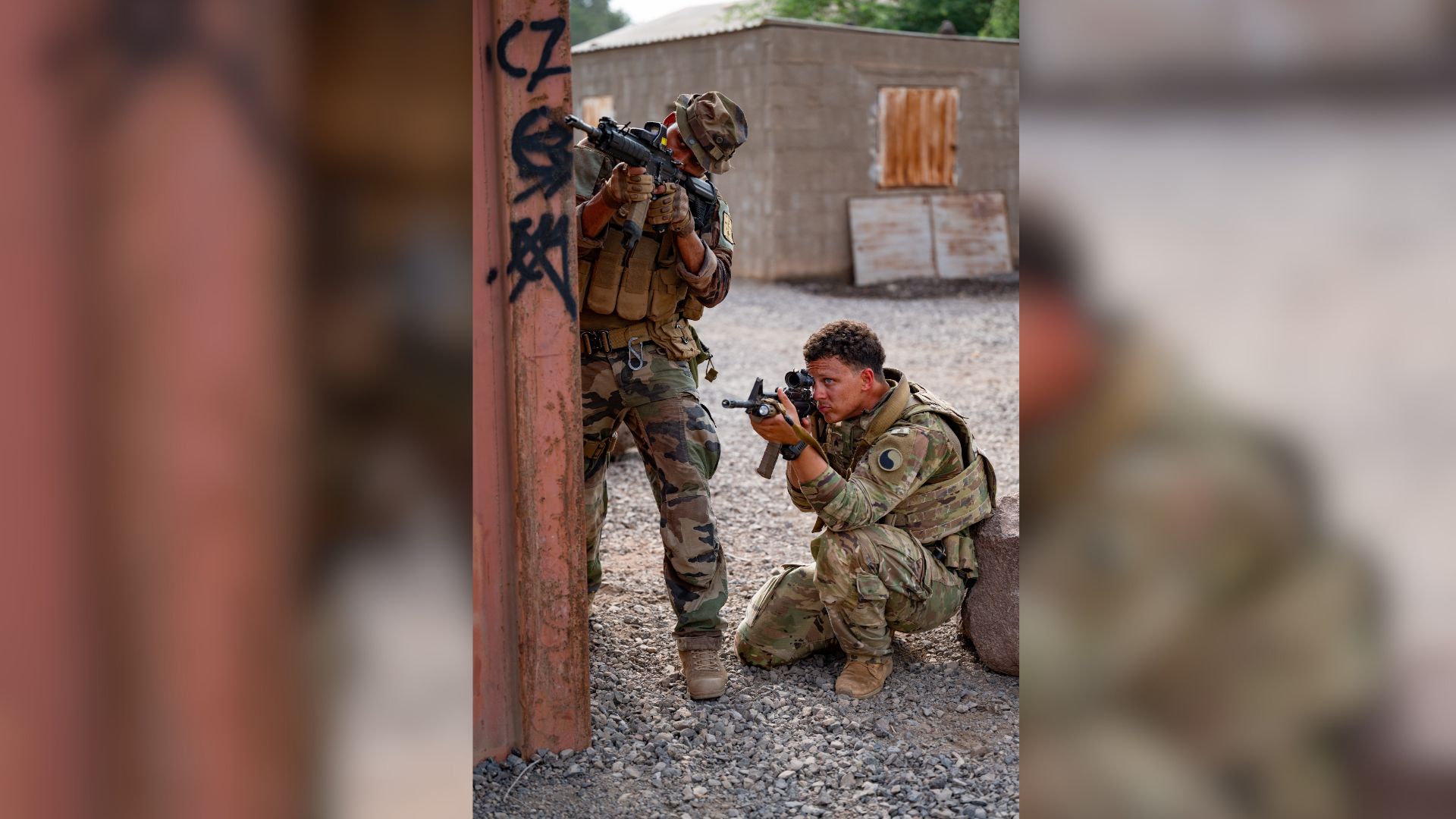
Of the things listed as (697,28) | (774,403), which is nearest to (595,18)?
(697,28)

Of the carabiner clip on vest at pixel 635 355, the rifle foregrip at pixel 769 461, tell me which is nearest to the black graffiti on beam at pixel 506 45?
the carabiner clip on vest at pixel 635 355

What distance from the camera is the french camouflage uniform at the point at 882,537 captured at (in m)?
3.76

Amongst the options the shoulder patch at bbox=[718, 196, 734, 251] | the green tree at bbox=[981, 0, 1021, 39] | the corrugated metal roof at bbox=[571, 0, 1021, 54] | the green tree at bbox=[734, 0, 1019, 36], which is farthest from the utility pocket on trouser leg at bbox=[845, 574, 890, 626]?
the green tree at bbox=[734, 0, 1019, 36]

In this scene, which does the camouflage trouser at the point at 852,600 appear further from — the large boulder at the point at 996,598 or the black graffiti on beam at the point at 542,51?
the black graffiti on beam at the point at 542,51

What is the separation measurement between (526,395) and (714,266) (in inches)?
38.5

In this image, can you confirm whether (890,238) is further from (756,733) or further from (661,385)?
(756,733)

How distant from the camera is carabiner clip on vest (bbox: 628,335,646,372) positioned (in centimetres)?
380

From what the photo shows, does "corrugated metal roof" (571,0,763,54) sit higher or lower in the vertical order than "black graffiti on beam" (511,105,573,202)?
higher

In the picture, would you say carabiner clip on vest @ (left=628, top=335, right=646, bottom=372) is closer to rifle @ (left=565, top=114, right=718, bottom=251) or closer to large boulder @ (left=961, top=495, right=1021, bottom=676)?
rifle @ (left=565, top=114, right=718, bottom=251)

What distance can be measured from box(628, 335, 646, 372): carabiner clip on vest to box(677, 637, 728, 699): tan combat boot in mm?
858

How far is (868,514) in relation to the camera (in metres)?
3.73
